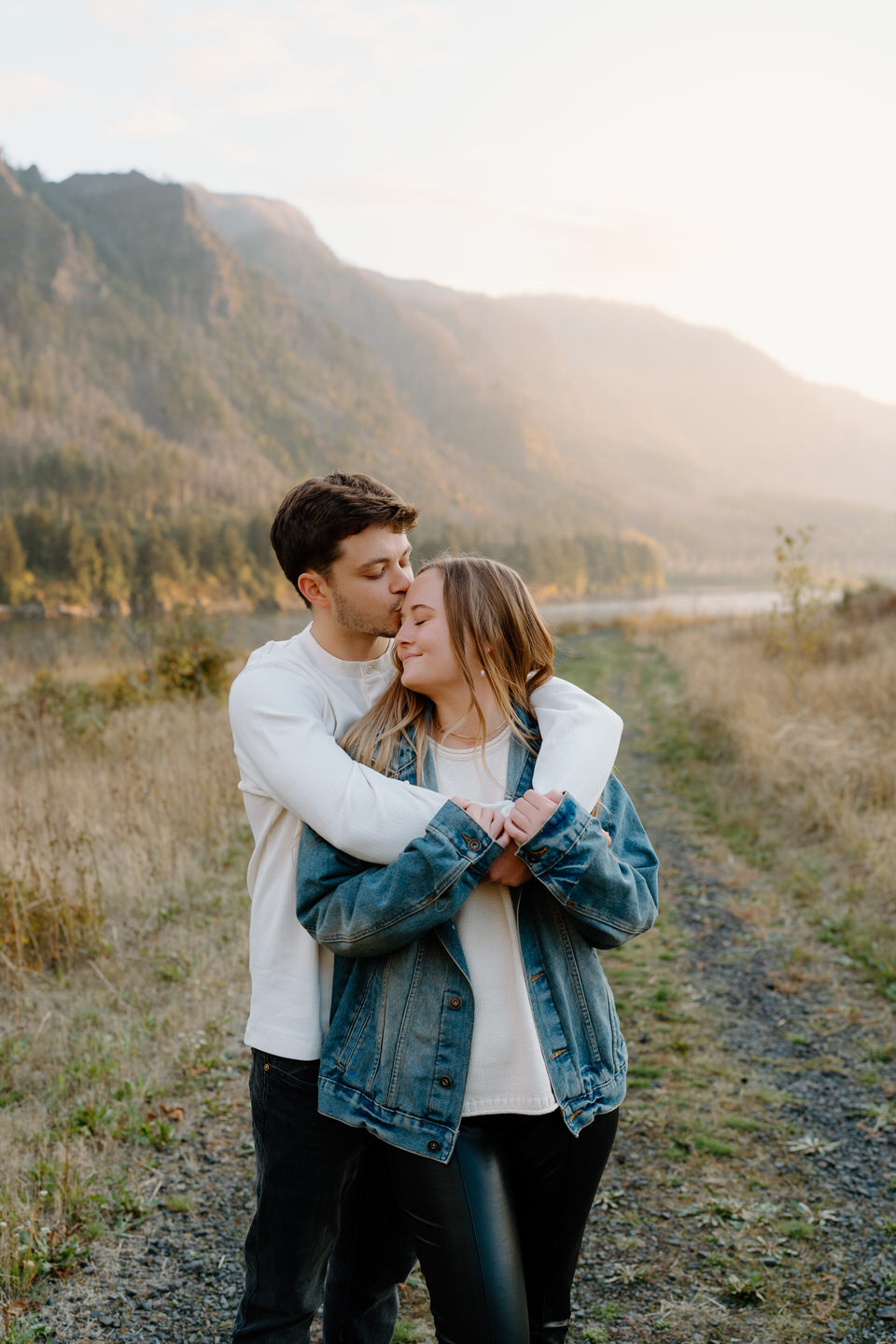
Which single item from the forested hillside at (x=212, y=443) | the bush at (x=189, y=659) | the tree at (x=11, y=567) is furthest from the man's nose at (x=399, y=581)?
the tree at (x=11, y=567)

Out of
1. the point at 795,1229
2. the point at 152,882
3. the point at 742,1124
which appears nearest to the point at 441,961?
the point at 795,1229

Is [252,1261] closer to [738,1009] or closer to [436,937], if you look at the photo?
[436,937]

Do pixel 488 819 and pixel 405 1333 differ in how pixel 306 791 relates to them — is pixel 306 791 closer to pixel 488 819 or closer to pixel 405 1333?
pixel 488 819

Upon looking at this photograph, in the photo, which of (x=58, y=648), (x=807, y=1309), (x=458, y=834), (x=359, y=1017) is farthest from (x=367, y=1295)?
(x=58, y=648)

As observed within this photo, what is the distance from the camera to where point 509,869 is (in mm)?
1645

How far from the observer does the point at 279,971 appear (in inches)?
69.9

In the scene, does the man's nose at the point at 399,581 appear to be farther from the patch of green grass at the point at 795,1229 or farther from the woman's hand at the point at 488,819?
the patch of green grass at the point at 795,1229

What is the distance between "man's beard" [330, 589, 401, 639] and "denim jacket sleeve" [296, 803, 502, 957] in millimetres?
527

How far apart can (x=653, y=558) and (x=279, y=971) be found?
4721 inches

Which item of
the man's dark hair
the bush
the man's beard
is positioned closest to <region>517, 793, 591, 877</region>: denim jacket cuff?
the man's beard

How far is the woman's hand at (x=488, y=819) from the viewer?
1.60m

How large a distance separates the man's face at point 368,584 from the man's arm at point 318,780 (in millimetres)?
247

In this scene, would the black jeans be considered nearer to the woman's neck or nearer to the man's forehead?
the woman's neck

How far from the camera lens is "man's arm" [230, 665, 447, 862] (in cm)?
160
